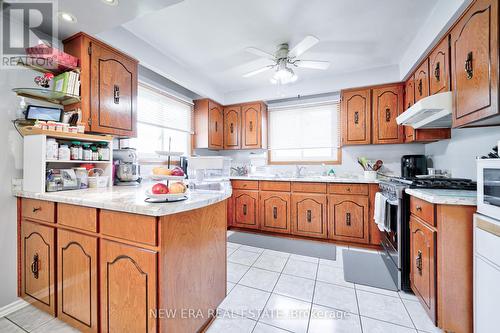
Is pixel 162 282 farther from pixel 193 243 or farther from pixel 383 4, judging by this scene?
pixel 383 4

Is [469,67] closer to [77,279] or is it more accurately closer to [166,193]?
[166,193]

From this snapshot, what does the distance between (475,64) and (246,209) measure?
2837 millimetres

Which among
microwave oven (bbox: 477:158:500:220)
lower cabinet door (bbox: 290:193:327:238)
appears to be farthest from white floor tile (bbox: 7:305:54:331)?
microwave oven (bbox: 477:158:500:220)

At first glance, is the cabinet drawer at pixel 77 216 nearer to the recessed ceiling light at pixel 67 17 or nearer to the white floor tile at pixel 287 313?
the white floor tile at pixel 287 313

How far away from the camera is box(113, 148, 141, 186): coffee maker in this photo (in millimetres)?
1984

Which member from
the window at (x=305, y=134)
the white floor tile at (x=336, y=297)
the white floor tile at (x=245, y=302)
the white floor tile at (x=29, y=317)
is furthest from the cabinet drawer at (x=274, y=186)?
the white floor tile at (x=29, y=317)

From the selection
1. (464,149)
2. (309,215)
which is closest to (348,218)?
(309,215)

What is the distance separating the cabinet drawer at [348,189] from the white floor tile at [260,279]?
4.50 feet

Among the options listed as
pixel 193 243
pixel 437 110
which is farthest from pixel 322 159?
pixel 193 243

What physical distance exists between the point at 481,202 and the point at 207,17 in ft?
7.99

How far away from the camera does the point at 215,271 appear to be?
140cm

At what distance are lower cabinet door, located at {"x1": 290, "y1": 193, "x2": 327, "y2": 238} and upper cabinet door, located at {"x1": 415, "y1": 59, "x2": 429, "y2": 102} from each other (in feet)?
5.26

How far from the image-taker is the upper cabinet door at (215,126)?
11.2 ft

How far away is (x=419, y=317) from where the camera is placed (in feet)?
4.57
